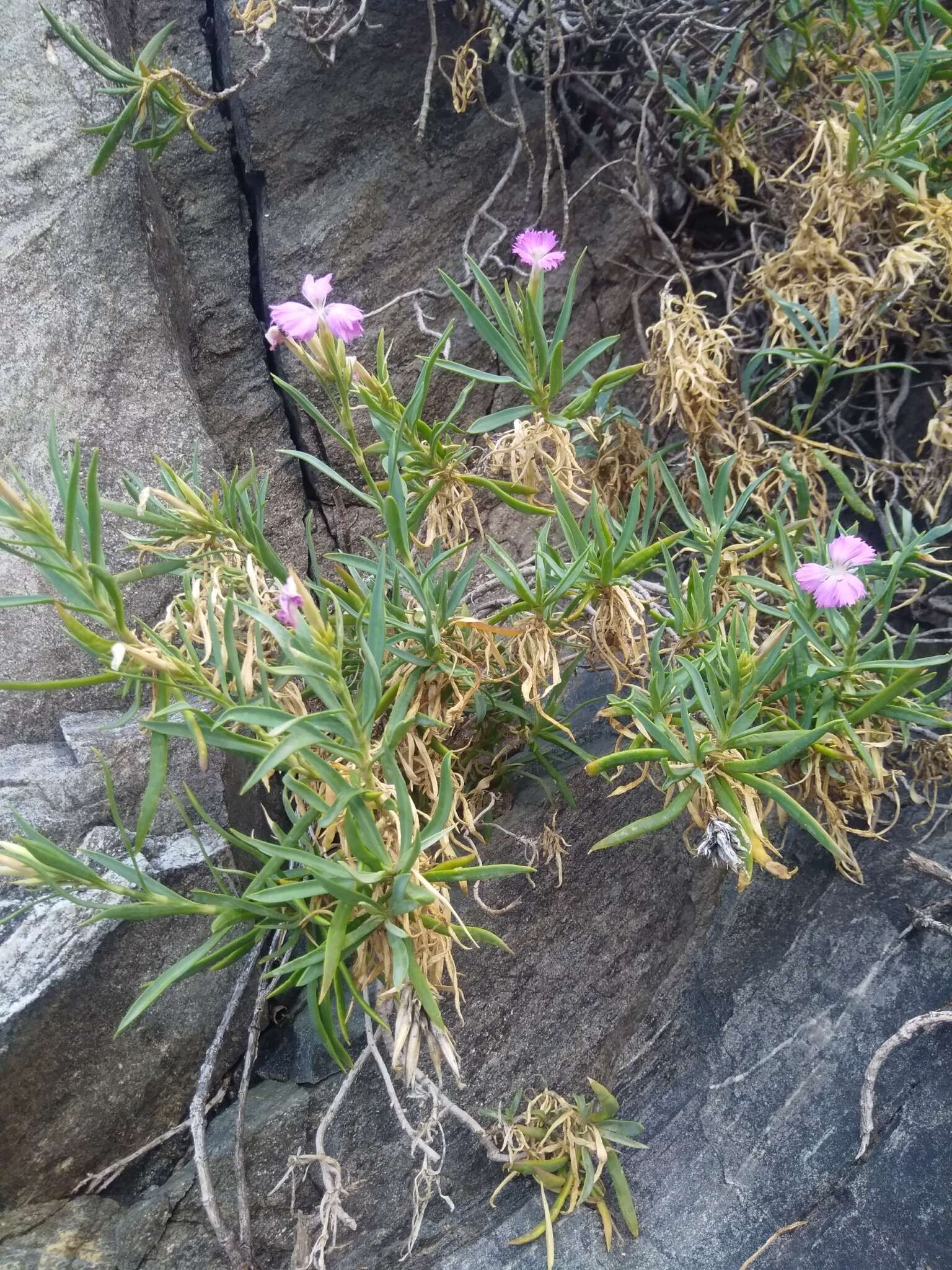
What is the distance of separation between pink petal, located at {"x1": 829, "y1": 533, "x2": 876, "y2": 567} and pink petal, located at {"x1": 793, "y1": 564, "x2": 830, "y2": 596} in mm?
19

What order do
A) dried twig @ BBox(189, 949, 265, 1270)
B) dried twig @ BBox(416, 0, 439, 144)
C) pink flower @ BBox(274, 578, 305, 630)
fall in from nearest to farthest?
pink flower @ BBox(274, 578, 305, 630) < dried twig @ BBox(189, 949, 265, 1270) < dried twig @ BBox(416, 0, 439, 144)

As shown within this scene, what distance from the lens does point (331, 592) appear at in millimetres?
1103

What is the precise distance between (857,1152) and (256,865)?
3.33 feet

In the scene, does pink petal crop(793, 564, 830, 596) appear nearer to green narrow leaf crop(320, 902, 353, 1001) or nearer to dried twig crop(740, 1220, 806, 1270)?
green narrow leaf crop(320, 902, 353, 1001)

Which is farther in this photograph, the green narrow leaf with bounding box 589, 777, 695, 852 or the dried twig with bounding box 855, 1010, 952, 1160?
the dried twig with bounding box 855, 1010, 952, 1160

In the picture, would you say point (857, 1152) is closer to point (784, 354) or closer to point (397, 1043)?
point (397, 1043)

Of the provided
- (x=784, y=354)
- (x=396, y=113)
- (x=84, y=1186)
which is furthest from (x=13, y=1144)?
(x=396, y=113)

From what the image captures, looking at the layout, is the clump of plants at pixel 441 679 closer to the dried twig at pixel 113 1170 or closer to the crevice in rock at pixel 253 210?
the dried twig at pixel 113 1170

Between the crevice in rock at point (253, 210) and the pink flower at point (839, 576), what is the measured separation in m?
0.92

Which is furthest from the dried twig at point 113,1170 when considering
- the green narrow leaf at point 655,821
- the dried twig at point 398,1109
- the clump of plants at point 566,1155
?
the green narrow leaf at point 655,821

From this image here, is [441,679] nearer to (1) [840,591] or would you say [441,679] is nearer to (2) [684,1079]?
(1) [840,591]

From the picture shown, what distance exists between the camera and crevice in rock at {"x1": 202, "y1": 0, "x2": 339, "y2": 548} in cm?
169

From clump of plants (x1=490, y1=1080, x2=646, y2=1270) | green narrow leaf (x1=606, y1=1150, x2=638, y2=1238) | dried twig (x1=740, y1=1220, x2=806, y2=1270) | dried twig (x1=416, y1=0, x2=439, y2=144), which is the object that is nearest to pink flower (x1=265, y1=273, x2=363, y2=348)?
dried twig (x1=416, y1=0, x2=439, y2=144)

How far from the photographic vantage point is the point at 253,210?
5.65ft
